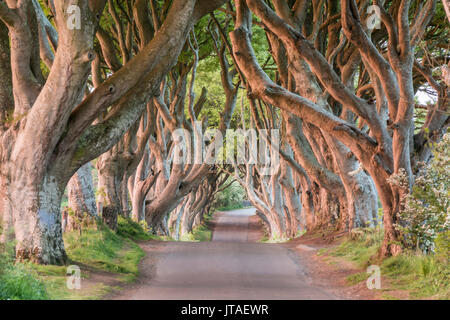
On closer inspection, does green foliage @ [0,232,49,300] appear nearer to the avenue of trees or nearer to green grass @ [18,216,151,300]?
green grass @ [18,216,151,300]

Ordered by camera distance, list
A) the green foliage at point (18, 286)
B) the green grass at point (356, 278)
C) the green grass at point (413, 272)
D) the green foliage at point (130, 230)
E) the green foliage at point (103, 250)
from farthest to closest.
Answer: the green foliage at point (130, 230) → the green foliage at point (103, 250) → the green grass at point (356, 278) → the green grass at point (413, 272) → the green foliage at point (18, 286)

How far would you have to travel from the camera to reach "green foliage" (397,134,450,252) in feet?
26.2

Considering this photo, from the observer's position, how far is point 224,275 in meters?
9.89

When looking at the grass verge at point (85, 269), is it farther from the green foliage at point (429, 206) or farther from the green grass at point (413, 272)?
the green foliage at point (429, 206)

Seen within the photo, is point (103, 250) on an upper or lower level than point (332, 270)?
upper

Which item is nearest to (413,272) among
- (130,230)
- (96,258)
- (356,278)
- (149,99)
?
(356,278)

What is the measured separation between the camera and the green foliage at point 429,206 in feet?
26.2

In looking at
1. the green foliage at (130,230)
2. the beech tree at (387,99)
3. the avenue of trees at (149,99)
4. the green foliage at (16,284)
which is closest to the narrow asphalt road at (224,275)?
the green foliage at (130,230)

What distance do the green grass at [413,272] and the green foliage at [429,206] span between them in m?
0.32

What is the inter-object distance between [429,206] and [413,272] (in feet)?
3.59

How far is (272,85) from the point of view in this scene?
34.0 ft

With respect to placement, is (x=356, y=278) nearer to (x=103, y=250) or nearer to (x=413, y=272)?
(x=413, y=272)
